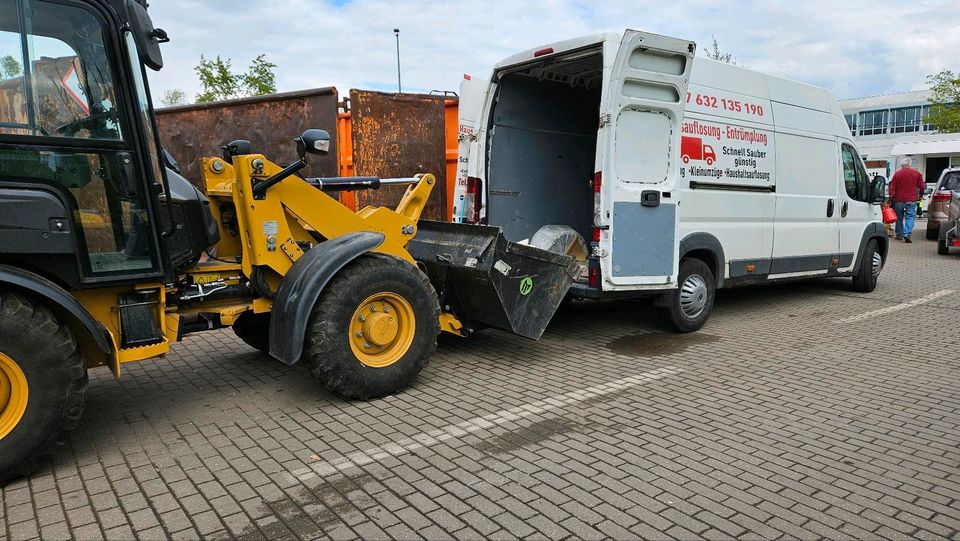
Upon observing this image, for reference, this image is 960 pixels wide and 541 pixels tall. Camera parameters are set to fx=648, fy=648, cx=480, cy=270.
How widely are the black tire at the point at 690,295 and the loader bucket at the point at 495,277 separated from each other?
1.50m

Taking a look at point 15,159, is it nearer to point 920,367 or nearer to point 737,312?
point 920,367

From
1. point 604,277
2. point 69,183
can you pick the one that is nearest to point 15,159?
point 69,183

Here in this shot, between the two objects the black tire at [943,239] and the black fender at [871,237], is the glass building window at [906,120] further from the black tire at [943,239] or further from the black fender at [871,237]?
the black fender at [871,237]

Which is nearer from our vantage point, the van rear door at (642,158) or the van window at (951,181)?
the van rear door at (642,158)

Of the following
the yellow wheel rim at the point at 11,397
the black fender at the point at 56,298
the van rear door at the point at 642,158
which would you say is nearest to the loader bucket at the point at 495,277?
the van rear door at the point at 642,158

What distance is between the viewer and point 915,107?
49.8 m

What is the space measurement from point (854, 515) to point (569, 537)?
1.39m

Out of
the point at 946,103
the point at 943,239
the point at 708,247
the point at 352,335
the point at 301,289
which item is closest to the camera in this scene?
the point at 301,289

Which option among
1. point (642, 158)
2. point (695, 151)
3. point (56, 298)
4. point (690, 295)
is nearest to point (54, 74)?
point (56, 298)

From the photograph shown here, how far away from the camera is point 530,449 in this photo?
12.5 feet

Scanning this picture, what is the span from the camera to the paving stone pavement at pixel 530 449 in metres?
3.03

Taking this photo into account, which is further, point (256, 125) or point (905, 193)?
point (905, 193)

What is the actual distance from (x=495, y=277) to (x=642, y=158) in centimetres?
187

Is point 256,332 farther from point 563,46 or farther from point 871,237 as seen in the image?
point 871,237
